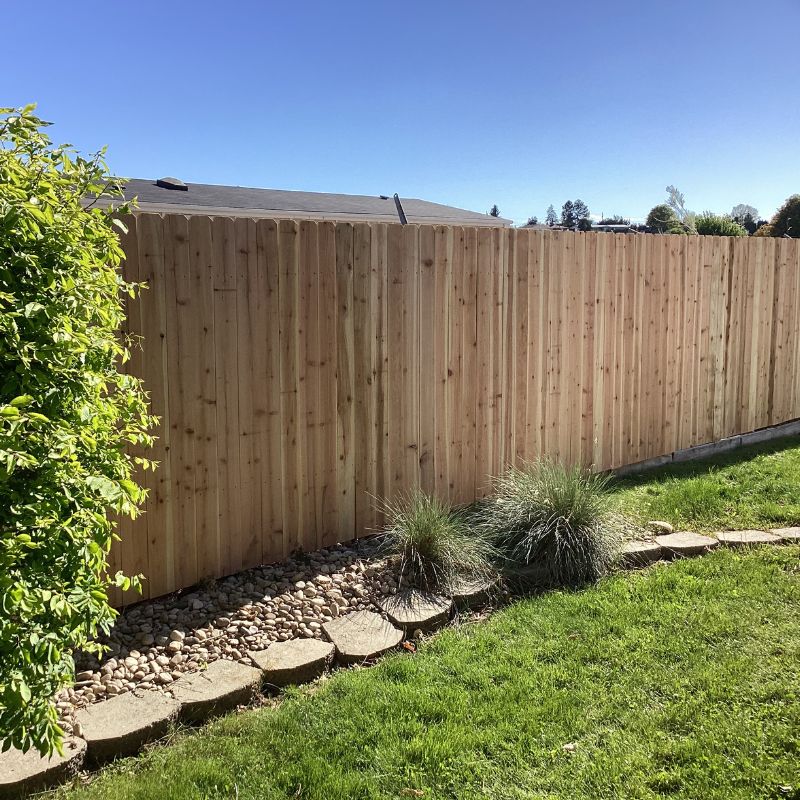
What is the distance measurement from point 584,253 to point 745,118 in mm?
11017

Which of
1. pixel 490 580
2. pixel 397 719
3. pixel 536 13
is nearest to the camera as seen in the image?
pixel 397 719

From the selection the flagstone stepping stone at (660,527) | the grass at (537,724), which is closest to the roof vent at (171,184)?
the flagstone stepping stone at (660,527)

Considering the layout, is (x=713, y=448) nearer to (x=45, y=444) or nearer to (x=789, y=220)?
(x=45, y=444)

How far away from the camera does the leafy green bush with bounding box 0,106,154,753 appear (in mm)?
1766

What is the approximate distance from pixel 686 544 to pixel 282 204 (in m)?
10.7

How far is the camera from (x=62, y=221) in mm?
2043

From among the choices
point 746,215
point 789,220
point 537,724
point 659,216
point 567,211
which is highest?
point 567,211

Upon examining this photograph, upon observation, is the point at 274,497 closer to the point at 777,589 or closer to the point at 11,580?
the point at 11,580

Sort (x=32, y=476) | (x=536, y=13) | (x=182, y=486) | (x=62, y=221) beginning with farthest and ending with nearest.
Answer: (x=536, y=13) < (x=182, y=486) < (x=62, y=221) < (x=32, y=476)

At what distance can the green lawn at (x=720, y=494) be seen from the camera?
4.95 metres

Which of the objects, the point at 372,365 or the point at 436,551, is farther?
the point at 372,365

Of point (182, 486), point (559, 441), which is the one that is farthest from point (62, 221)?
point (559, 441)

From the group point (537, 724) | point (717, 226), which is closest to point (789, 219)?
point (717, 226)

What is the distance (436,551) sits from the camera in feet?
12.7
